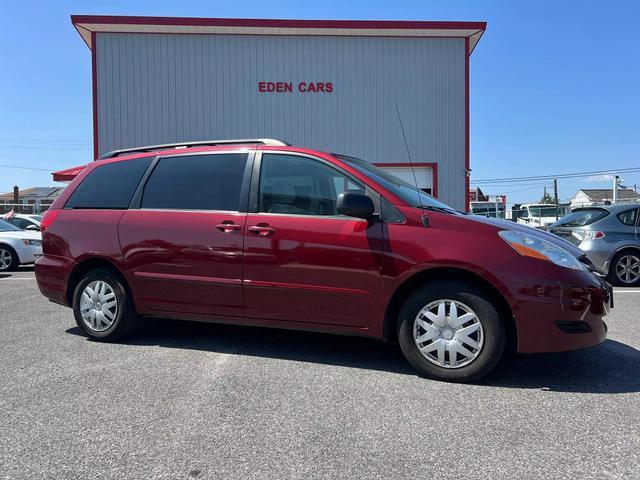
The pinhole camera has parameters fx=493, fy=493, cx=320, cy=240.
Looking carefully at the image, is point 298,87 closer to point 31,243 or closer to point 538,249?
point 31,243

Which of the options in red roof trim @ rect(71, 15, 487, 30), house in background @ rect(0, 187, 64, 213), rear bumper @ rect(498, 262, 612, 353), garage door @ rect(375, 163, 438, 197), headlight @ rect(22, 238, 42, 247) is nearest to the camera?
rear bumper @ rect(498, 262, 612, 353)

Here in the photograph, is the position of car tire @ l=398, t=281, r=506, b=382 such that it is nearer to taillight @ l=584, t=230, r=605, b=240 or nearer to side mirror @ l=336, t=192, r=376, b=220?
side mirror @ l=336, t=192, r=376, b=220

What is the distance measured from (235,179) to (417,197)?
1.56 meters

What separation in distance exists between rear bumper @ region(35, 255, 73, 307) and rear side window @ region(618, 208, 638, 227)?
27.2 feet

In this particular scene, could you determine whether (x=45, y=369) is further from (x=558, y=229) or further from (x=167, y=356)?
(x=558, y=229)

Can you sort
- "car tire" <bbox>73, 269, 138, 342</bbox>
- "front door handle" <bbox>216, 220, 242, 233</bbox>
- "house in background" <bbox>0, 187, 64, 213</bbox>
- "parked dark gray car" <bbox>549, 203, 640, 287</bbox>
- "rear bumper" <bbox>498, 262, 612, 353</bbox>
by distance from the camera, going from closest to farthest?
"rear bumper" <bbox>498, 262, 612, 353</bbox>, "front door handle" <bbox>216, 220, 242, 233</bbox>, "car tire" <bbox>73, 269, 138, 342</bbox>, "parked dark gray car" <bbox>549, 203, 640, 287</bbox>, "house in background" <bbox>0, 187, 64, 213</bbox>

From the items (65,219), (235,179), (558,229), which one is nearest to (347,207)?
(235,179)

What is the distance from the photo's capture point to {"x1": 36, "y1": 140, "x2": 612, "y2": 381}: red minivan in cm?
346

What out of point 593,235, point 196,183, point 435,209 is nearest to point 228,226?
point 196,183

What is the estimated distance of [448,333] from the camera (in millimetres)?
3549

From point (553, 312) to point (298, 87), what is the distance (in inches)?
566

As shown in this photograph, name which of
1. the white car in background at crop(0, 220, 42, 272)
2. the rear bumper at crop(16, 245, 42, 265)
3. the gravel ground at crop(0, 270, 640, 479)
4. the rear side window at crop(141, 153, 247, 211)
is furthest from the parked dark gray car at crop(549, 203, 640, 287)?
the rear bumper at crop(16, 245, 42, 265)

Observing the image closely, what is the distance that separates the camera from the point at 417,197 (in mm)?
4125

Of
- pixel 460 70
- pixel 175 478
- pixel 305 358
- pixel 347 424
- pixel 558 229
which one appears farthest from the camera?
pixel 460 70
